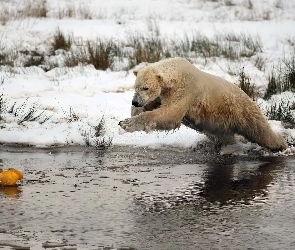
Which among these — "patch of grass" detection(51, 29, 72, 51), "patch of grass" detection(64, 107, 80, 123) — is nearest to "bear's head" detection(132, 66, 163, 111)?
"patch of grass" detection(64, 107, 80, 123)

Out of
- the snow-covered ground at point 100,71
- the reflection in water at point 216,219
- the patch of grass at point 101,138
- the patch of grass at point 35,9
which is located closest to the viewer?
the reflection in water at point 216,219

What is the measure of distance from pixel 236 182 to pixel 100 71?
7117 mm

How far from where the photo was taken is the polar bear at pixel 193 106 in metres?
7.62

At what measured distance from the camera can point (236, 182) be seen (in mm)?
6602

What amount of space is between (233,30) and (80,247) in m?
14.2

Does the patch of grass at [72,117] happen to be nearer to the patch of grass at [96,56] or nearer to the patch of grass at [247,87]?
the patch of grass at [247,87]

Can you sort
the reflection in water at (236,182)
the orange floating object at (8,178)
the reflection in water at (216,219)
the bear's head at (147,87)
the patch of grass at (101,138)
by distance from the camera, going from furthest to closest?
the patch of grass at (101,138) < the bear's head at (147,87) < the orange floating object at (8,178) < the reflection in water at (236,182) < the reflection in water at (216,219)

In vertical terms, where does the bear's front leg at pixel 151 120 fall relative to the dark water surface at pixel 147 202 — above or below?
above

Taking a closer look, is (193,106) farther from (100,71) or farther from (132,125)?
(100,71)

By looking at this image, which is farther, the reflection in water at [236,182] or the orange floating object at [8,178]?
the orange floating object at [8,178]

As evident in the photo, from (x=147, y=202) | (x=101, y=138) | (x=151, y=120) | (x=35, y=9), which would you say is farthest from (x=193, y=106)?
(x=35, y=9)

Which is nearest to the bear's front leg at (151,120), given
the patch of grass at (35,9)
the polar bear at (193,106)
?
the polar bear at (193,106)

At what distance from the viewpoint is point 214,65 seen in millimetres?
13672

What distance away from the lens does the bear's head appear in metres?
7.50
